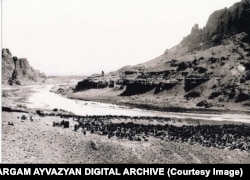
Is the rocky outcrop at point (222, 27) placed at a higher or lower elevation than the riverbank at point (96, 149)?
higher

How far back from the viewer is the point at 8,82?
198 meters

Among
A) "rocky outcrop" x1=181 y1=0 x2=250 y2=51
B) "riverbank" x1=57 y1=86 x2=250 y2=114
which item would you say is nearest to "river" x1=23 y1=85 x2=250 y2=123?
"riverbank" x1=57 y1=86 x2=250 y2=114

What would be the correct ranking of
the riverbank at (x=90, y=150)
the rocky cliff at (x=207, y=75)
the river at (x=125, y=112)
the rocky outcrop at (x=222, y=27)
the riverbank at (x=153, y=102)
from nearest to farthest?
the riverbank at (x=90, y=150) → the river at (x=125, y=112) → the riverbank at (x=153, y=102) → the rocky cliff at (x=207, y=75) → the rocky outcrop at (x=222, y=27)

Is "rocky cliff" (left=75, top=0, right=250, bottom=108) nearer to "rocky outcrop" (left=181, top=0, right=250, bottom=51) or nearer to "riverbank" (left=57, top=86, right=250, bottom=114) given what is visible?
"rocky outcrop" (left=181, top=0, right=250, bottom=51)

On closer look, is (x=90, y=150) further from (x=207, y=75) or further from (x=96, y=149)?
(x=207, y=75)

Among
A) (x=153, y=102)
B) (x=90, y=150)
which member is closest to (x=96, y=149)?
(x=90, y=150)

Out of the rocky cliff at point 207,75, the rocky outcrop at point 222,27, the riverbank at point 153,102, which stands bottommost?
the riverbank at point 153,102

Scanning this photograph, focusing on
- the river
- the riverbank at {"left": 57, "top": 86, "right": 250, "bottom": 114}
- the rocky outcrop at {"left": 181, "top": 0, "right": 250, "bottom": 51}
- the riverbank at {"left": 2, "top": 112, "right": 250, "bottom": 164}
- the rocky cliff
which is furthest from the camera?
the rocky outcrop at {"left": 181, "top": 0, "right": 250, "bottom": 51}

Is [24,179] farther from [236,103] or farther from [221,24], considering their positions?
[221,24]

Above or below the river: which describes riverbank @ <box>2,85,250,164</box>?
above

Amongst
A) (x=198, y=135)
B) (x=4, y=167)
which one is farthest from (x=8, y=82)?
(x=4, y=167)

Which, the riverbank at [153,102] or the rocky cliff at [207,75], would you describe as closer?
the riverbank at [153,102]

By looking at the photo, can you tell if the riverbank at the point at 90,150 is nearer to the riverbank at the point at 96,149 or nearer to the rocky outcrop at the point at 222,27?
the riverbank at the point at 96,149

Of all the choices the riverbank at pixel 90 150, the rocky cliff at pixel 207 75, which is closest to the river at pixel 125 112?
the rocky cliff at pixel 207 75
